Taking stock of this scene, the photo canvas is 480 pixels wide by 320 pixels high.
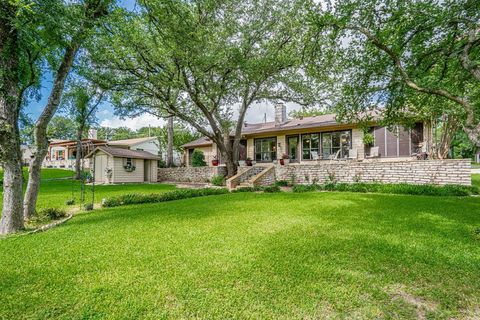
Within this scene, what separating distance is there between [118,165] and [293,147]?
13.0 m

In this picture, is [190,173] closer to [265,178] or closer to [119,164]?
[119,164]

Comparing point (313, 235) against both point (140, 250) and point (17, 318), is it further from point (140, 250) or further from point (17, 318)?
point (17, 318)

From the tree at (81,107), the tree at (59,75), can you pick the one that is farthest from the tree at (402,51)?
the tree at (81,107)

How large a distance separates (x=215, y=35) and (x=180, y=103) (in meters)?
4.61

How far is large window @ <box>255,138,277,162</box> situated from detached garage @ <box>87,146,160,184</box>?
837 cm

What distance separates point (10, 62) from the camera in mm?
5402

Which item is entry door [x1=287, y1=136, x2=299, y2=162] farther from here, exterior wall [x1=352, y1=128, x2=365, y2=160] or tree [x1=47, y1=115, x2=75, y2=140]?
tree [x1=47, y1=115, x2=75, y2=140]

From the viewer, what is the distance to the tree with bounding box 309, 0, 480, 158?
5.27 meters

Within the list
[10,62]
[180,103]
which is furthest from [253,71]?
[10,62]

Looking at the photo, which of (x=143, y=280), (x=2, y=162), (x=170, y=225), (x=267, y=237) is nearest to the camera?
(x=143, y=280)

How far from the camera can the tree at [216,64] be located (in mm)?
10641

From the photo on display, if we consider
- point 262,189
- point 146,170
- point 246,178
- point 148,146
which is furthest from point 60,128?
point 148,146

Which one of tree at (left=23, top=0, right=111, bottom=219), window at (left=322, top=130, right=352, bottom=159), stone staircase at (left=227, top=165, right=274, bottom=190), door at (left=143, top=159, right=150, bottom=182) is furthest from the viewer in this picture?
door at (left=143, top=159, right=150, bottom=182)

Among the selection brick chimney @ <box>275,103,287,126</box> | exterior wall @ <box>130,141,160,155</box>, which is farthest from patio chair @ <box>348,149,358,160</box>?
exterior wall @ <box>130,141,160,155</box>
